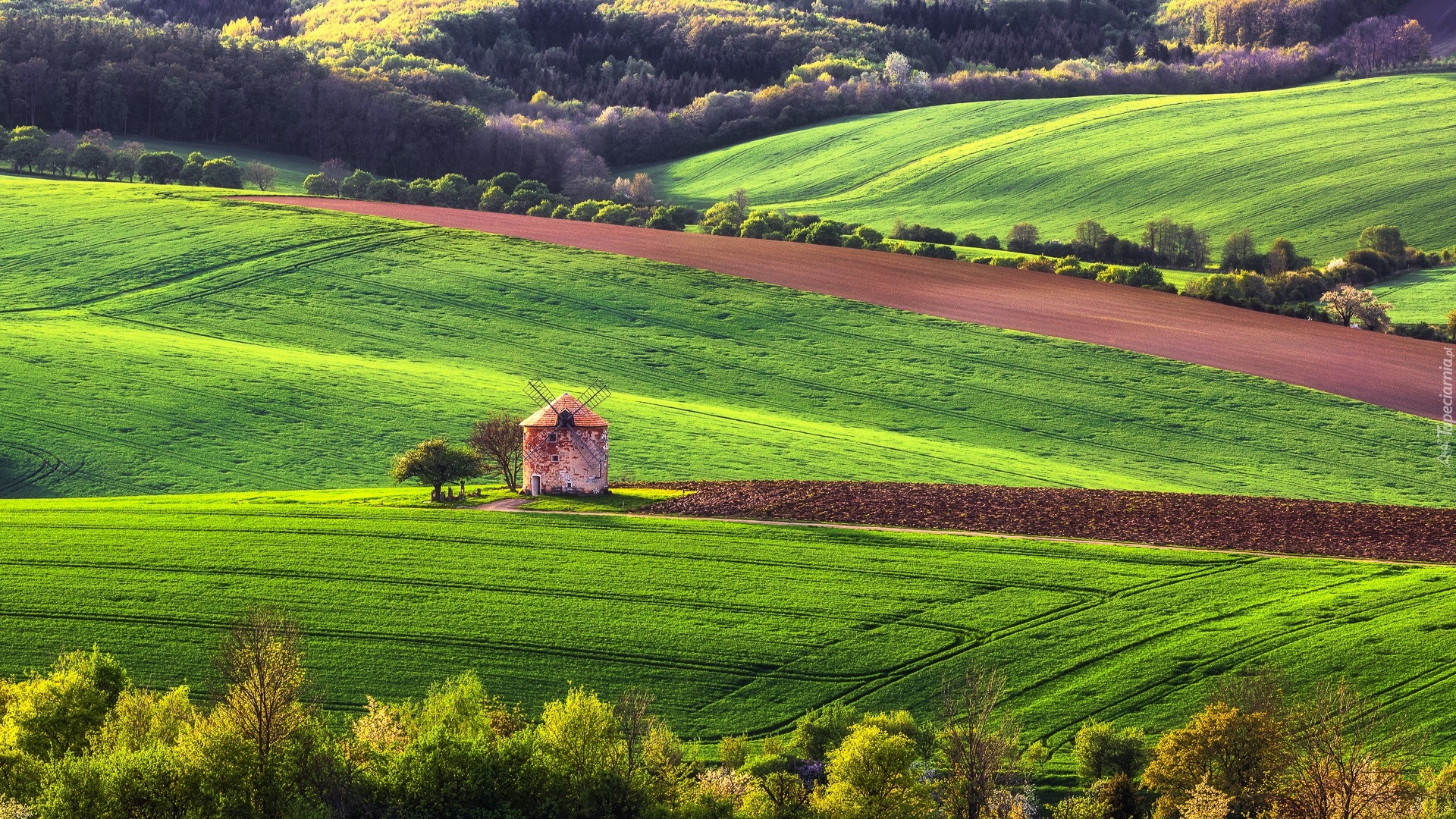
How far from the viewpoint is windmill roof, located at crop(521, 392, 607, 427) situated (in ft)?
179

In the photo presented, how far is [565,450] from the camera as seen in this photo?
55.2m

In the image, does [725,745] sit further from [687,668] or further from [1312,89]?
[1312,89]

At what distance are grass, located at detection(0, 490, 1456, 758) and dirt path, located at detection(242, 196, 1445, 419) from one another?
1303 inches

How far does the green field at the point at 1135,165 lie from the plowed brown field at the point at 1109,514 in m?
61.1

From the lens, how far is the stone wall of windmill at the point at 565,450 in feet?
179

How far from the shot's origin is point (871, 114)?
179 metres

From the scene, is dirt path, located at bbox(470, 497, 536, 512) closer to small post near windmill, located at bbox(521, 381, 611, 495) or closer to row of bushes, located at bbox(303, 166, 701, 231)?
small post near windmill, located at bbox(521, 381, 611, 495)

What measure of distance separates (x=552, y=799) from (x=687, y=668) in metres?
7.37

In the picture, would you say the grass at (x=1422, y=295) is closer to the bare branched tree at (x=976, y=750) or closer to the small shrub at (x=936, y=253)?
the small shrub at (x=936, y=253)

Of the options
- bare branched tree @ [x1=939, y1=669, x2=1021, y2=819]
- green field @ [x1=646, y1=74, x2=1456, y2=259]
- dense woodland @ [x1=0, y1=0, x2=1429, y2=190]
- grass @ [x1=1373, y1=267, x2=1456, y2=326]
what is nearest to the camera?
bare branched tree @ [x1=939, y1=669, x2=1021, y2=819]

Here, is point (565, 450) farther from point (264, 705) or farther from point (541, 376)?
point (264, 705)

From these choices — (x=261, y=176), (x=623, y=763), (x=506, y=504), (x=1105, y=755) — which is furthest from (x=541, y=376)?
(x=261, y=176)

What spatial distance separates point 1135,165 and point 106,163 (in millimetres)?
90433

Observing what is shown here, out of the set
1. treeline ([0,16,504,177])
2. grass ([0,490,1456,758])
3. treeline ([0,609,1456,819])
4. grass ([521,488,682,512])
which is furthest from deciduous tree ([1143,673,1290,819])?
treeline ([0,16,504,177])
